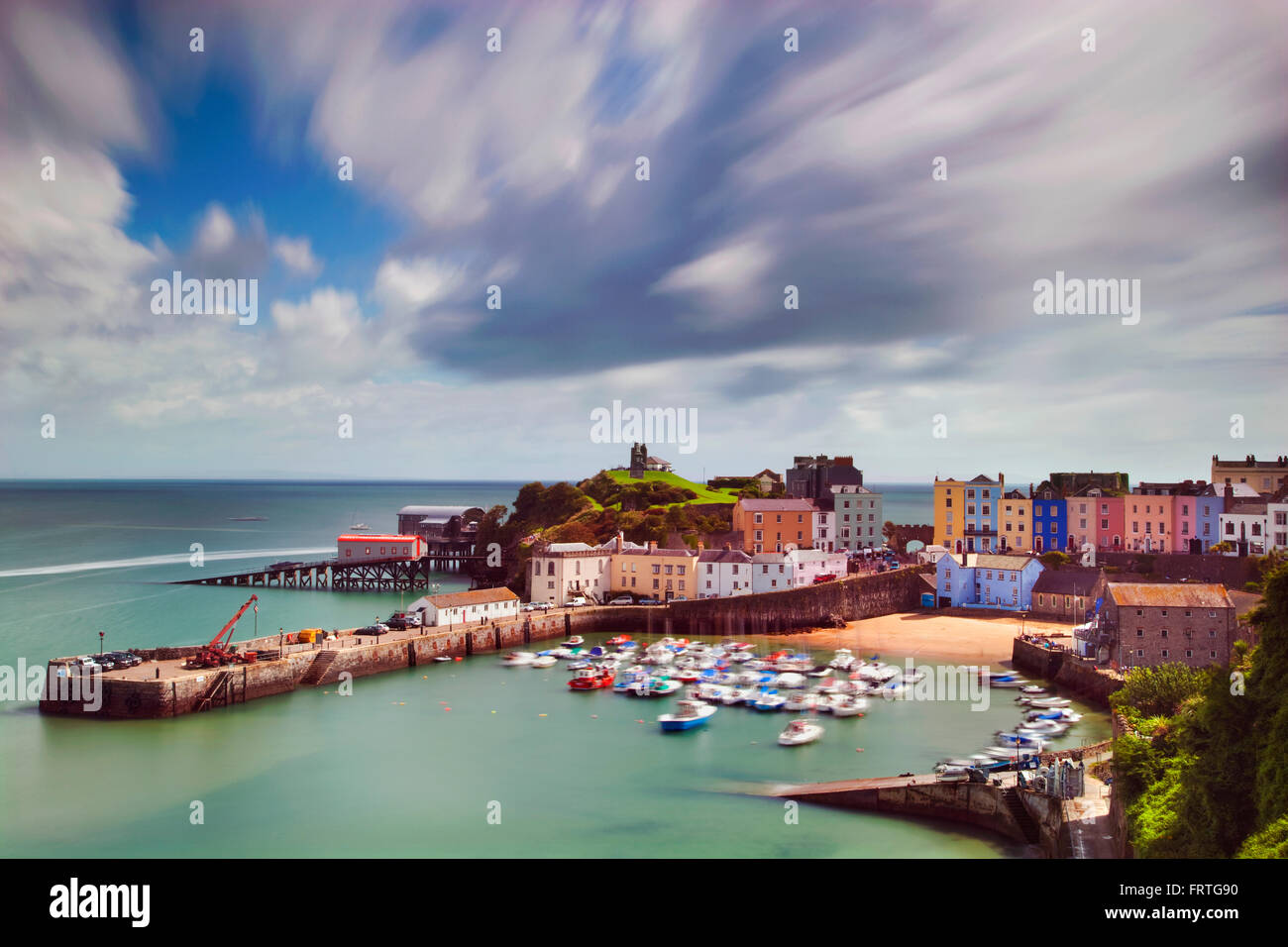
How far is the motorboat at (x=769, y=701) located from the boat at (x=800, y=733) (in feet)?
7.82

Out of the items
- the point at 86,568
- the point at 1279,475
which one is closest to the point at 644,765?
the point at 1279,475

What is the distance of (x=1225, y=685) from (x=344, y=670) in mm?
24245

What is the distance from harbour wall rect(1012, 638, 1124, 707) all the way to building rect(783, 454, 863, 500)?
21.7 metres

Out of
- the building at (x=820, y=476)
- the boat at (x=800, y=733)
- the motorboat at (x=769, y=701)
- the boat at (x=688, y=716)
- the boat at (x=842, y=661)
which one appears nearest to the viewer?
the boat at (x=800, y=733)

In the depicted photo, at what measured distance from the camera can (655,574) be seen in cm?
3828

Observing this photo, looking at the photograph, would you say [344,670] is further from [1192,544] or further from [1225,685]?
[1192,544]

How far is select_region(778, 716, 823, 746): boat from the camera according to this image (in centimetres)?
1930

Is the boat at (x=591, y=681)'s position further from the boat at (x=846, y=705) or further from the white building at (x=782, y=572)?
the white building at (x=782, y=572)

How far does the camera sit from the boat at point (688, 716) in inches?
824

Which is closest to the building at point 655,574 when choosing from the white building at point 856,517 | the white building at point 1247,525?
the white building at point 856,517

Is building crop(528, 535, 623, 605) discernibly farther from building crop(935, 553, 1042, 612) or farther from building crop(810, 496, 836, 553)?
building crop(935, 553, 1042, 612)
